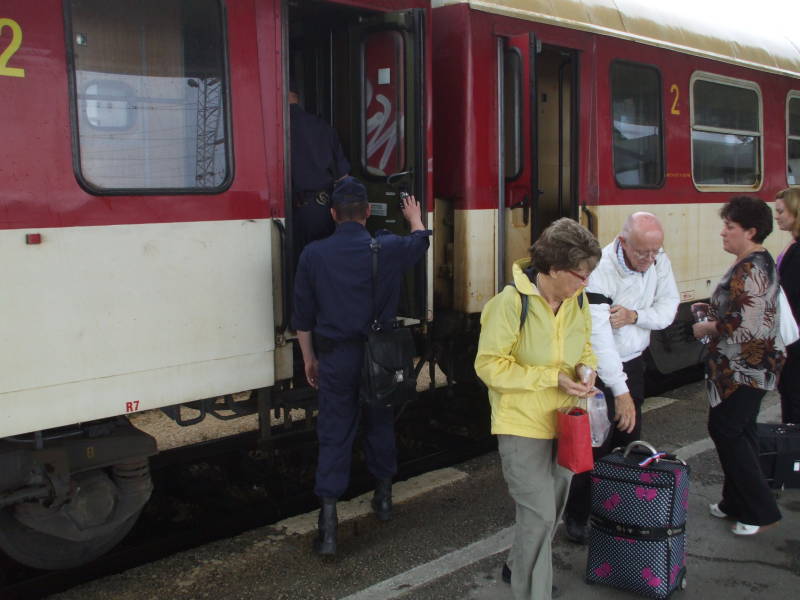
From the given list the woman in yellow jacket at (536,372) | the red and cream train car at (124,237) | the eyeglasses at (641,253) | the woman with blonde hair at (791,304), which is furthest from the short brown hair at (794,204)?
the red and cream train car at (124,237)

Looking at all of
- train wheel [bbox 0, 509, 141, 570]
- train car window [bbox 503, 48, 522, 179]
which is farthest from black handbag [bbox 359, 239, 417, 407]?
train car window [bbox 503, 48, 522, 179]

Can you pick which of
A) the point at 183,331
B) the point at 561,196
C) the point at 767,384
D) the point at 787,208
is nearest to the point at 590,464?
the point at 767,384

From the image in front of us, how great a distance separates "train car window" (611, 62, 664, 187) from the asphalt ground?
2.58 metres

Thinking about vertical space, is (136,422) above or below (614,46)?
below

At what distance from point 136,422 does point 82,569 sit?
2.48 m

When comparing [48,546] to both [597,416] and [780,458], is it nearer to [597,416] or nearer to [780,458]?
[597,416]

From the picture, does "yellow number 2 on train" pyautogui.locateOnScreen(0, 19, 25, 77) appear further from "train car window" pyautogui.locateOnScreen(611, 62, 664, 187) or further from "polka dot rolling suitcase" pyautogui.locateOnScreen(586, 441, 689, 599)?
"train car window" pyautogui.locateOnScreen(611, 62, 664, 187)

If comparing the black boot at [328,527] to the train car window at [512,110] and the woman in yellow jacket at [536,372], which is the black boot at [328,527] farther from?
the train car window at [512,110]

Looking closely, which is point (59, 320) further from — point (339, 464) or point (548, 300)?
point (548, 300)

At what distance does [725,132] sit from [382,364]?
16.2 feet

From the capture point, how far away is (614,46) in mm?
6234

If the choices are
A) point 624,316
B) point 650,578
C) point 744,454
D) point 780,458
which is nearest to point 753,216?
point 624,316

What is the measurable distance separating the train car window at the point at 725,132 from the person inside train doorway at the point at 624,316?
11.2 ft

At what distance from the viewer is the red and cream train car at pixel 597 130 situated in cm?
536
